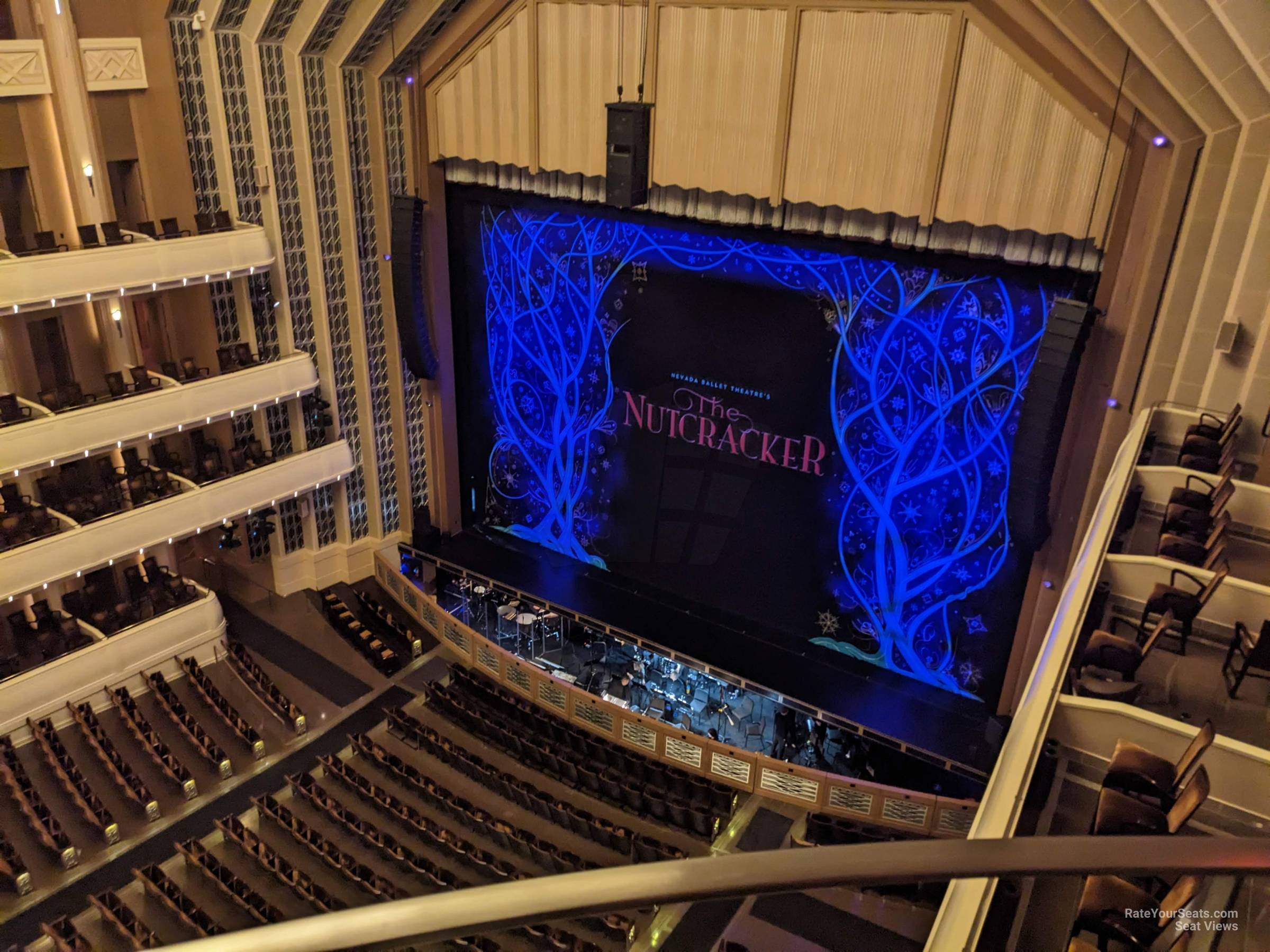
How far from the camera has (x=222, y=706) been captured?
1123 centimetres

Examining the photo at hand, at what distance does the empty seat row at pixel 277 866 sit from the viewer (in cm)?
870

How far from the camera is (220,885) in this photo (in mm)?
8828

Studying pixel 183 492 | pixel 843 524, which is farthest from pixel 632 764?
pixel 183 492

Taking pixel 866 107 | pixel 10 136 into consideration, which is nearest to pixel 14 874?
pixel 10 136

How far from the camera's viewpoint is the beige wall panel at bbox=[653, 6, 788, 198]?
9.99m

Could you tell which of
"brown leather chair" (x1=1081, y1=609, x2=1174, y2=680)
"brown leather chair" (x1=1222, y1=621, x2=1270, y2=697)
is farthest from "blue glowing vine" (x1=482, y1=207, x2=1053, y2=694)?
"brown leather chair" (x1=1081, y1=609, x2=1174, y2=680)

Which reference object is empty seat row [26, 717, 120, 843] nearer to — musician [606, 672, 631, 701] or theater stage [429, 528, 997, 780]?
theater stage [429, 528, 997, 780]

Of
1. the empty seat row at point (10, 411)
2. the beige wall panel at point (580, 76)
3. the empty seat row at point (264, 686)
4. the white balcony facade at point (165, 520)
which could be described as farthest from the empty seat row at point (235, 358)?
the beige wall panel at point (580, 76)

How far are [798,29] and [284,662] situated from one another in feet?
31.1

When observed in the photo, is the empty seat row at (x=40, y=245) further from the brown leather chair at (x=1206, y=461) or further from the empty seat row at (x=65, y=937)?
the brown leather chair at (x=1206, y=461)

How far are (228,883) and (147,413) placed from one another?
529 centimetres

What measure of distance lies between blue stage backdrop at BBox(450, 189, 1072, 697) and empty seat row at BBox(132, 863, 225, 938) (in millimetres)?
5649

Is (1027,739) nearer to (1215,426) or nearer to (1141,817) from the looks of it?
(1141,817)

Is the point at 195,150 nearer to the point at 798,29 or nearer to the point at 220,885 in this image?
the point at 798,29
